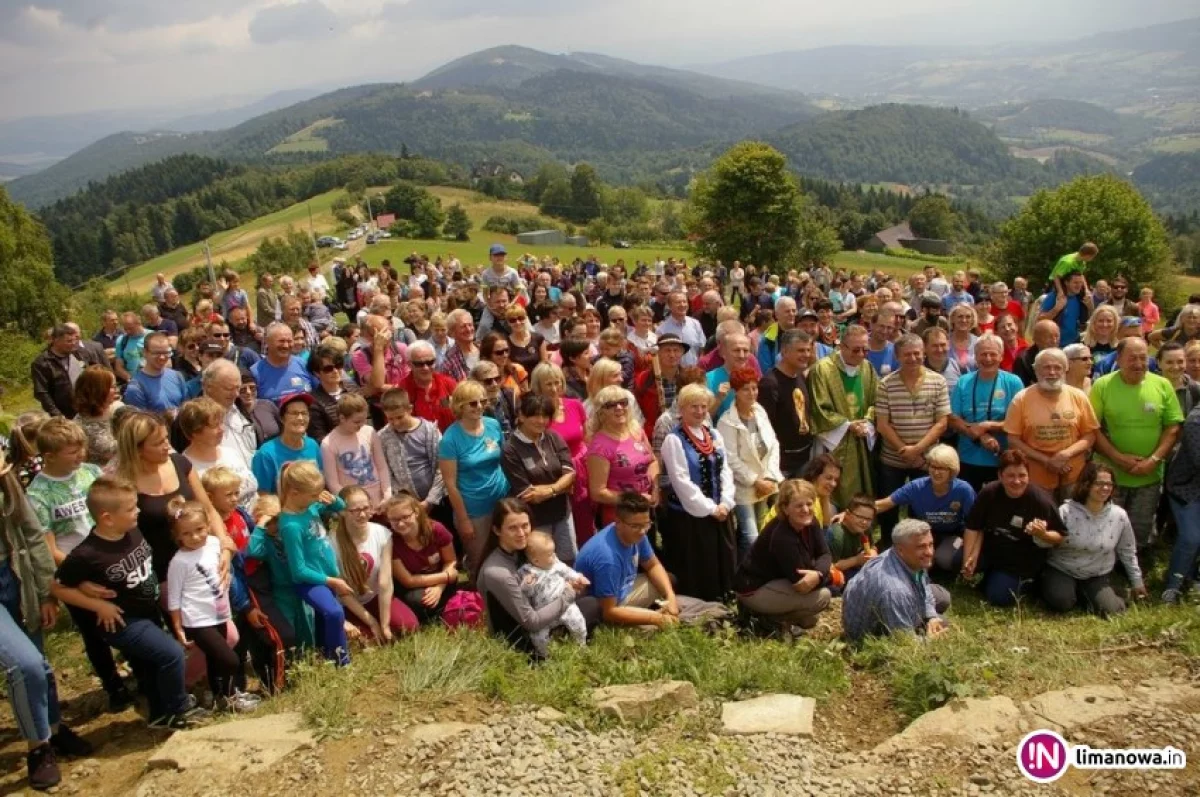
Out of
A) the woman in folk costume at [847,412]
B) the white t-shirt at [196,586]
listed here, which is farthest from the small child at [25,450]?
the woman in folk costume at [847,412]

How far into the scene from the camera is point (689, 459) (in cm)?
577

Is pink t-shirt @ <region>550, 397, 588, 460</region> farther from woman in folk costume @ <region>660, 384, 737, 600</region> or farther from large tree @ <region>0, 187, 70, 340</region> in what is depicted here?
large tree @ <region>0, 187, 70, 340</region>

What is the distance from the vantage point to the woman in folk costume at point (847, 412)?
665 centimetres

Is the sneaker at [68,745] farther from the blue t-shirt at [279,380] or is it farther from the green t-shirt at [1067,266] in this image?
the green t-shirt at [1067,266]

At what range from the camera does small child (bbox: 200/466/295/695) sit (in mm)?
4727

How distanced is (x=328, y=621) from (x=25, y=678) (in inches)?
59.6

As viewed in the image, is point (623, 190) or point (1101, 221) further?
point (623, 190)

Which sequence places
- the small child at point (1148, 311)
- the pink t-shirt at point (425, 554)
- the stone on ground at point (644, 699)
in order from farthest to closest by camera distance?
the small child at point (1148, 311)
the pink t-shirt at point (425, 554)
the stone on ground at point (644, 699)

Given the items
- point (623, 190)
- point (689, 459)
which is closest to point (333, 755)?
point (689, 459)

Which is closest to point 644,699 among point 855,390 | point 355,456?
point 355,456

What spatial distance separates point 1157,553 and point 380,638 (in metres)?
6.58

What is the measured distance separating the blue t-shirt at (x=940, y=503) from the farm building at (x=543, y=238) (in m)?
75.8

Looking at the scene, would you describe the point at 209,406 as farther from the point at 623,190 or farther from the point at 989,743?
the point at 623,190

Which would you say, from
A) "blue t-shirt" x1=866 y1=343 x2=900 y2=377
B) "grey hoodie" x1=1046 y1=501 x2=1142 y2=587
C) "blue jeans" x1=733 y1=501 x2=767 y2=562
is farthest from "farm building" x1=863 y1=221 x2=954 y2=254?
"blue jeans" x1=733 y1=501 x2=767 y2=562
